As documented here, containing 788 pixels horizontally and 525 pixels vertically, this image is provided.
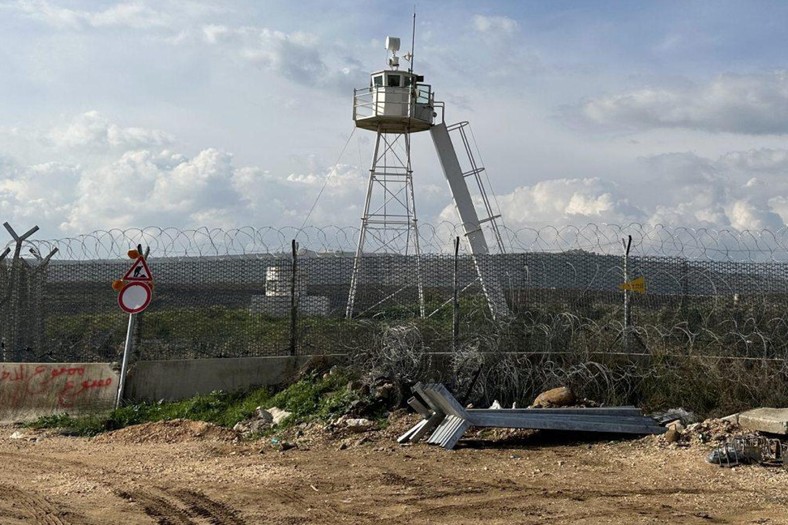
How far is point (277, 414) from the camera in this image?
12.8 metres

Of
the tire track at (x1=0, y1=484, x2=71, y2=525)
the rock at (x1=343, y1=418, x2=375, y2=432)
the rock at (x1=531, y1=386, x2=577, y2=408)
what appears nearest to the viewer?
the tire track at (x1=0, y1=484, x2=71, y2=525)

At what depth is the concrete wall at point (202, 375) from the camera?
14.2 m

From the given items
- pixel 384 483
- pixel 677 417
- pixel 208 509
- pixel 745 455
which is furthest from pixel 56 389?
pixel 745 455

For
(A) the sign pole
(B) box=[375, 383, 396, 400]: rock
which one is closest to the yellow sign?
(B) box=[375, 383, 396, 400]: rock

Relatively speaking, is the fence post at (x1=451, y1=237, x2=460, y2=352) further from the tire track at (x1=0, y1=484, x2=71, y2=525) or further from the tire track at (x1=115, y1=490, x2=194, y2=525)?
the tire track at (x1=0, y1=484, x2=71, y2=525)

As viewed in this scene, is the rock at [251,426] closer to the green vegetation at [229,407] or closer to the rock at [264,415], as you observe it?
the rock at [264,415]

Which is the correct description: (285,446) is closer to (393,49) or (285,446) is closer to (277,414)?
(277,414)

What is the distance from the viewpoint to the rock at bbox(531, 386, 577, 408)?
11.5 m

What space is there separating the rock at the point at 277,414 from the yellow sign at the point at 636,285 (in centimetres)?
497

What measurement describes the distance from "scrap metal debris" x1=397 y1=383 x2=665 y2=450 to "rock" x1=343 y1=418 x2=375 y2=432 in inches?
29.0

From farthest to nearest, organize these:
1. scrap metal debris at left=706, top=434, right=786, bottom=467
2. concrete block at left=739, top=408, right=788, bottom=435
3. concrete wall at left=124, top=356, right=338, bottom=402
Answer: concrete wall at left=124, top=356, right=338, bottom=402, concrete block at left=739, top=408, right=788, bottom=435, scrap metal debris at left=706, top=434, right=786, bottom=467

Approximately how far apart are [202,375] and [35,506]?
5961mm

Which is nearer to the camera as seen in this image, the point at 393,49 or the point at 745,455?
the point at 745,455

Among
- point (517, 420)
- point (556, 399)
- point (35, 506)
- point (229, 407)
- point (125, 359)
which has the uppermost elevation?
point (125, 359)
